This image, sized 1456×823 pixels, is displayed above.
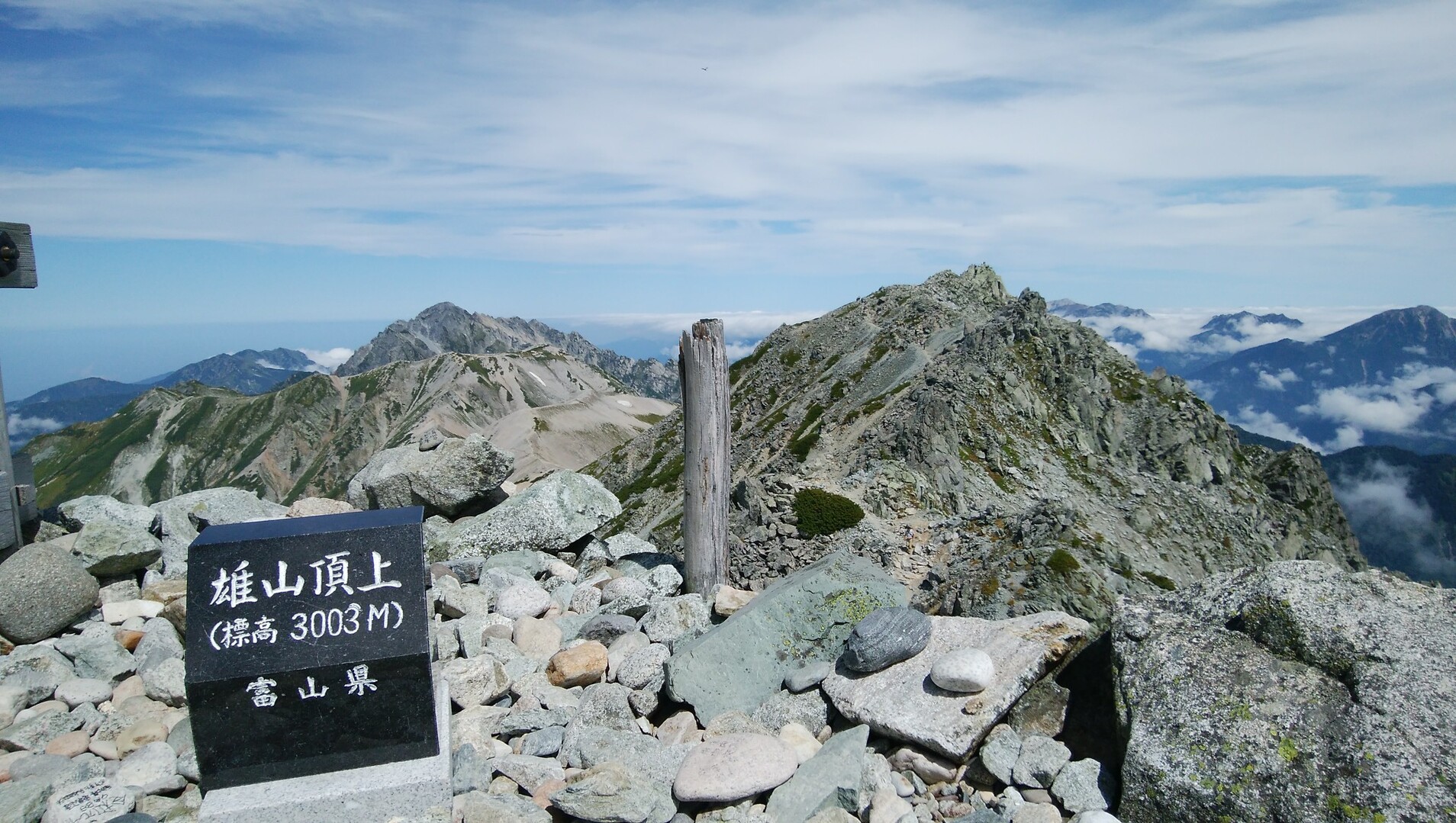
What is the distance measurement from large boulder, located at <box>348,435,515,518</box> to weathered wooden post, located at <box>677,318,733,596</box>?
542cm

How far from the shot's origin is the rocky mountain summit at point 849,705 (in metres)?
6.27

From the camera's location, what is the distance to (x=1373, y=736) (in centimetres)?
599

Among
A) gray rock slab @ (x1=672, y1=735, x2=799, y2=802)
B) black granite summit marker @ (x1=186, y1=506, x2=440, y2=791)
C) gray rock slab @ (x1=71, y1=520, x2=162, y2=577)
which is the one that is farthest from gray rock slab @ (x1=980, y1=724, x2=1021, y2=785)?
gray rock slab @ (x1=71, y1=520, x2=162, y2=577)

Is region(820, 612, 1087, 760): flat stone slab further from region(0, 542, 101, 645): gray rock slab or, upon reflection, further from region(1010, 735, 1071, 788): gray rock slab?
region(0, 542, 101, 645): gray rock slab

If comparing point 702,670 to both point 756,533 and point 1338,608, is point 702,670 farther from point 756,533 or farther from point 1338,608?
point 756,533

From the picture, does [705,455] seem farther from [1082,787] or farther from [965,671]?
[1082,787]

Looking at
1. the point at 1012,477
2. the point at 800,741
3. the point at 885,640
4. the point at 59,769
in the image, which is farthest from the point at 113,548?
the point at 1012,477

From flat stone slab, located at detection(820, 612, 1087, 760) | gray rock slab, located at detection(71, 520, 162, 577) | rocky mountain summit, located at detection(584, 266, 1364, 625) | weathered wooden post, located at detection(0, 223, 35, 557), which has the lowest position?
rocky mountain summit, located at detection(584, 266, 1364, 625)

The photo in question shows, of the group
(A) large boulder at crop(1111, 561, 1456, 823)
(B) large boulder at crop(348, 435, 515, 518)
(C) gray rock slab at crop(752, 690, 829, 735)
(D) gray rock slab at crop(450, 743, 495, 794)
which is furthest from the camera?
(B) large boulder at crop(348, 435, 515, 518)

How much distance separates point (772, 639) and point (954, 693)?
2340mm

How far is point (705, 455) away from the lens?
12250mm

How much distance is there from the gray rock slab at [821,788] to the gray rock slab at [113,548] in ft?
36.3

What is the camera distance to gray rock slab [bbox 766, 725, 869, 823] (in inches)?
277

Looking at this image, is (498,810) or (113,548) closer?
(498,810)
